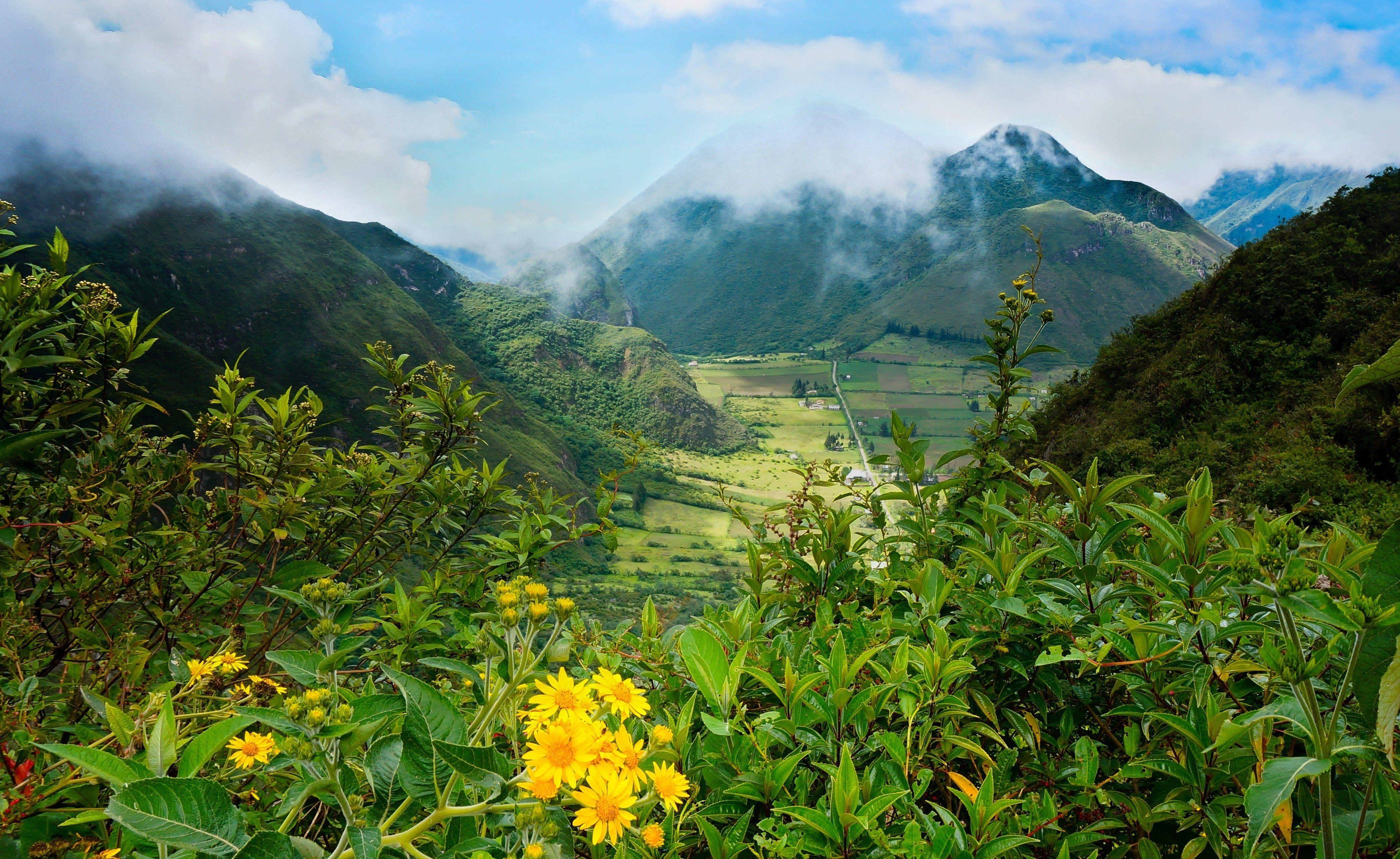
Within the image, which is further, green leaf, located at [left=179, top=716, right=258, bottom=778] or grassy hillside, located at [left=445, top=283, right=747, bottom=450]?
grassy hillside, located at [left=445, top=283, right=747, bottom=450]

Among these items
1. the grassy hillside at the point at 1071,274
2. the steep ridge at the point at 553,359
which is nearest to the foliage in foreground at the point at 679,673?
the steep ridge at the point at 553,359

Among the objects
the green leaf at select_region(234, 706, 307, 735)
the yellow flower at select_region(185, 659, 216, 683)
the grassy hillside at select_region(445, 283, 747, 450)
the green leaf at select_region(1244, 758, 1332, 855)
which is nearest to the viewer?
the green leaf at select_region(1244, 758, 1332, 855)

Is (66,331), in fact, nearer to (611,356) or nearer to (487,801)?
(487,801)

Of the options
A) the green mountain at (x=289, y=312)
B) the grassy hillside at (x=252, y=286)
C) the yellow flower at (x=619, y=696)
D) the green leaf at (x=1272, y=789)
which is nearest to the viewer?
the green leaf at (x=1272, y=789)

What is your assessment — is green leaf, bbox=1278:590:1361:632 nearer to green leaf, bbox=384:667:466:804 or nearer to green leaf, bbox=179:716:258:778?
green leaf, bbox=384:667:466:804

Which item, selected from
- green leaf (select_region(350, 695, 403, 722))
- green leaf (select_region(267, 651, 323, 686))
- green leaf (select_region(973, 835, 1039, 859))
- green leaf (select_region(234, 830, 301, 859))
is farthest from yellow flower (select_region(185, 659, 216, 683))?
green leaf (select_region(973, 835, 1039, 859))

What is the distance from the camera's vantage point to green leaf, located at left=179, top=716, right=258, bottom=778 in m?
0.91

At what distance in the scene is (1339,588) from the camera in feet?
5.11

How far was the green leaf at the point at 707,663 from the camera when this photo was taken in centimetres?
135

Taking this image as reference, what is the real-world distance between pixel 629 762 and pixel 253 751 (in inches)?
35.8

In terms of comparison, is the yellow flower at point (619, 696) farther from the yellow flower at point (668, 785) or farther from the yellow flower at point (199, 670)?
the yellow flower at point (199, 670)

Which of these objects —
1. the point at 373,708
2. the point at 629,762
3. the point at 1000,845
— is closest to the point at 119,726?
the point at 373,708

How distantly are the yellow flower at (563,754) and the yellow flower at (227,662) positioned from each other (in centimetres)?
122

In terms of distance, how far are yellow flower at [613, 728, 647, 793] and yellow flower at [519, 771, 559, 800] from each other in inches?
4.4
